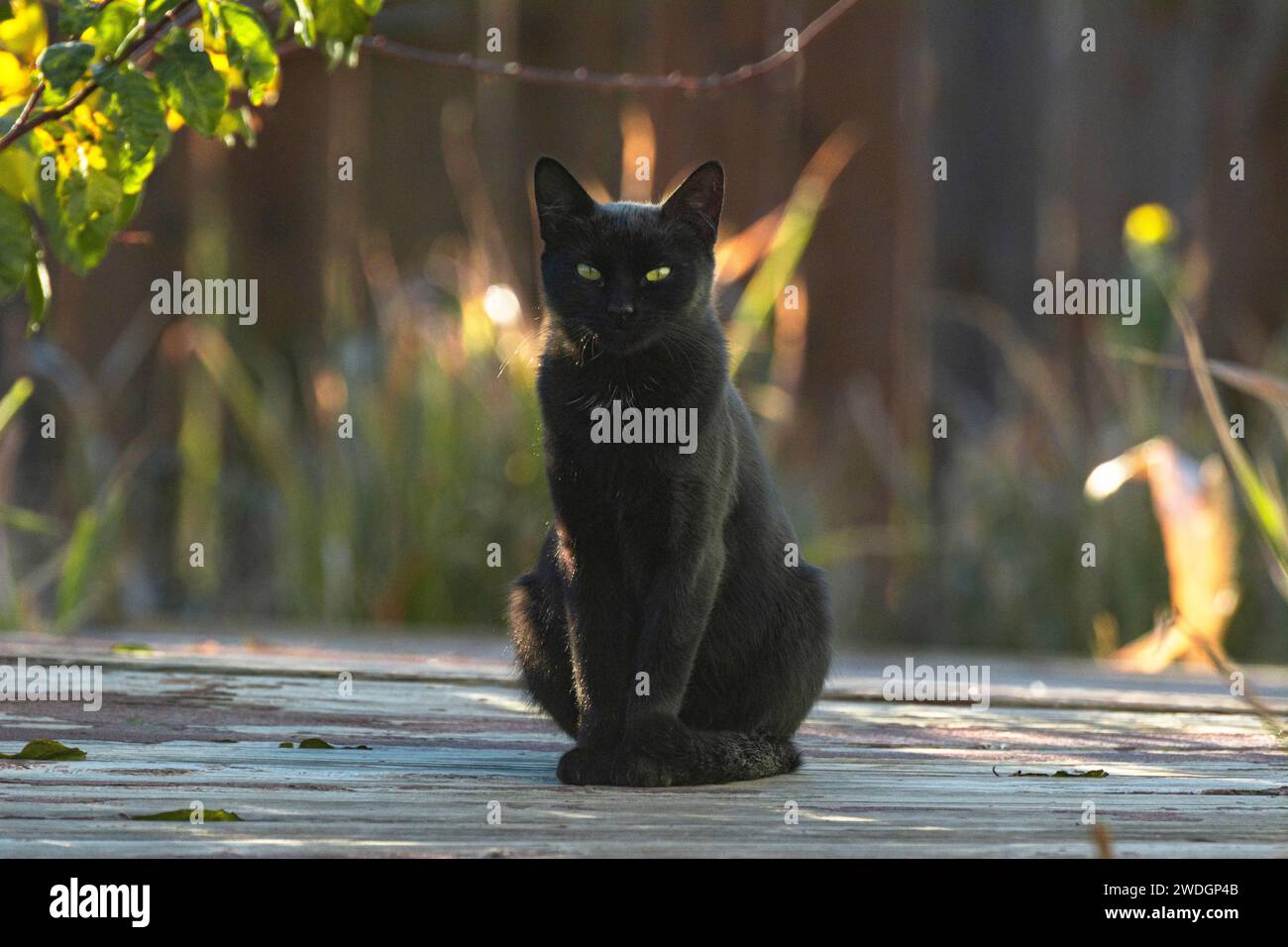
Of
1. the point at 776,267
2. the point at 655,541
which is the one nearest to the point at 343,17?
the point at 655,541

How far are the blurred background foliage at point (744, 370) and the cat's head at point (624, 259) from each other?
1.38 meters

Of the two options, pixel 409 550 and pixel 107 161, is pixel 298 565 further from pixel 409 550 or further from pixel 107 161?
pixel 107 161

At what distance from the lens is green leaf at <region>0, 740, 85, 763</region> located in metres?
2.12

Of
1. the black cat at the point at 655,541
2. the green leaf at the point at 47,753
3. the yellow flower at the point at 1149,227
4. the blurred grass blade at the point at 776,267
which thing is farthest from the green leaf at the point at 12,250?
the yellow flower at the point at 1149,227

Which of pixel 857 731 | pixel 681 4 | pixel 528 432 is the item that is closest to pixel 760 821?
pixel 857 731

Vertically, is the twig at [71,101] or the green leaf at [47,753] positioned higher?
the twig at [71,101]

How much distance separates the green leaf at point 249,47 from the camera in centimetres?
194

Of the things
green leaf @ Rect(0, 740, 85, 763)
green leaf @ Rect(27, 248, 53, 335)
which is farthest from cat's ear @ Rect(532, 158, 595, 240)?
green leaf @ Rect(0, 740, 85, 763)

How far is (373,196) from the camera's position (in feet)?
27.1

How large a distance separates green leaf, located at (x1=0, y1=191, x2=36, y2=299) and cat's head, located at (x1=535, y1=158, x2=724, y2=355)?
76cm

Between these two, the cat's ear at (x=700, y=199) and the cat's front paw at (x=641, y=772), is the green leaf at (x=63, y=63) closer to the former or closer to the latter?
the cat's ear at (x=700, y=199)

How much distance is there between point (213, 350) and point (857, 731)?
2.85 m

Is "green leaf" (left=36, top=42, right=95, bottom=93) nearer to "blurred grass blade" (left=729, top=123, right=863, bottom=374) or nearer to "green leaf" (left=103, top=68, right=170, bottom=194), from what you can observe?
"green leaf" (left=103, top=68, right=170, bottom=194)

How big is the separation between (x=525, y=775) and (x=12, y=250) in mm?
994
